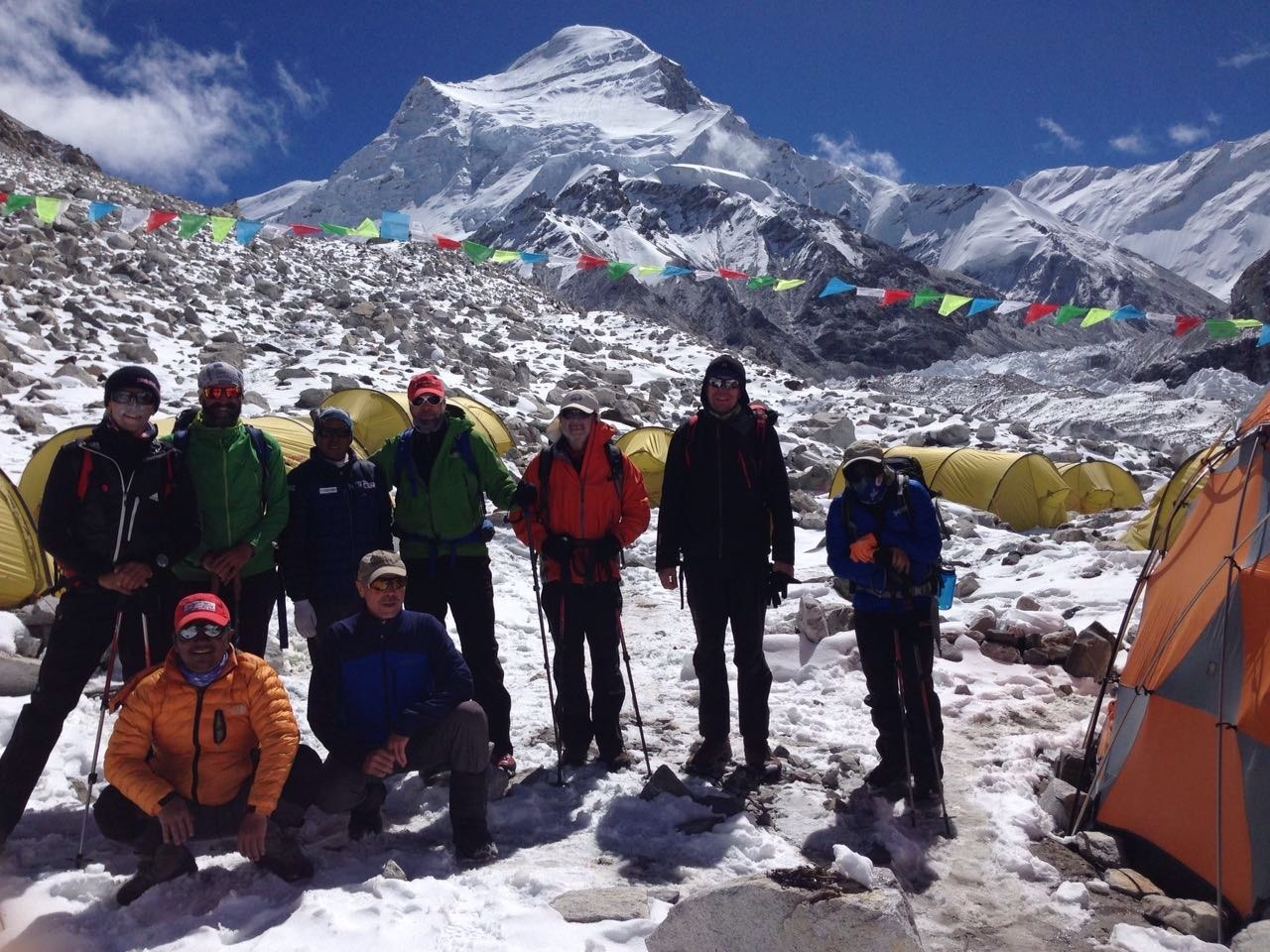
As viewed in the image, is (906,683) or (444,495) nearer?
(906,683)

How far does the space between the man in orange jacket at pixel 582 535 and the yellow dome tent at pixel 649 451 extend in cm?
1047

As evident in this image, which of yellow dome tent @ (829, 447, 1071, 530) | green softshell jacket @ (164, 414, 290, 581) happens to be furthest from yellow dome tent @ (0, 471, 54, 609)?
yellow dome tent @ (829, 447, 1071, 530)

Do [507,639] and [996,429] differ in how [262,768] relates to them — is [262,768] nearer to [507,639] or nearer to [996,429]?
[507,639]

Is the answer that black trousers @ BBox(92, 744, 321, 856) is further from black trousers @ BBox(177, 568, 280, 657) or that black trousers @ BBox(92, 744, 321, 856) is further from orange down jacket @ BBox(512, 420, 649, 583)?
orange down jacket @ BBox(512, 420, 649, 583)

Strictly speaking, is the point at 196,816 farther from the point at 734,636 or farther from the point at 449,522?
the point at 734,636

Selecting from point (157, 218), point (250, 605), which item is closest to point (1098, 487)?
point (250, 605)

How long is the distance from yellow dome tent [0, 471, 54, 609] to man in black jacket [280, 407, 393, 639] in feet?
11.8

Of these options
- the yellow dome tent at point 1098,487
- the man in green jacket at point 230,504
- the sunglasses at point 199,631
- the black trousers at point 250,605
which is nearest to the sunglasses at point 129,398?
A: the man in green jacket at point 230,504

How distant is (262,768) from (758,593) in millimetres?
2764

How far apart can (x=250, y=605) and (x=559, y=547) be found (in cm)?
171

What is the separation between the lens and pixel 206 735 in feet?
13.4

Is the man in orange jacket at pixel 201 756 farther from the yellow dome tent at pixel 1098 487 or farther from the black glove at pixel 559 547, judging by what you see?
the yellow dome tent at pixel 1098 487

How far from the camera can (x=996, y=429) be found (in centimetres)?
2831

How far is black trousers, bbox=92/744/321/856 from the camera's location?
4.04 metres
